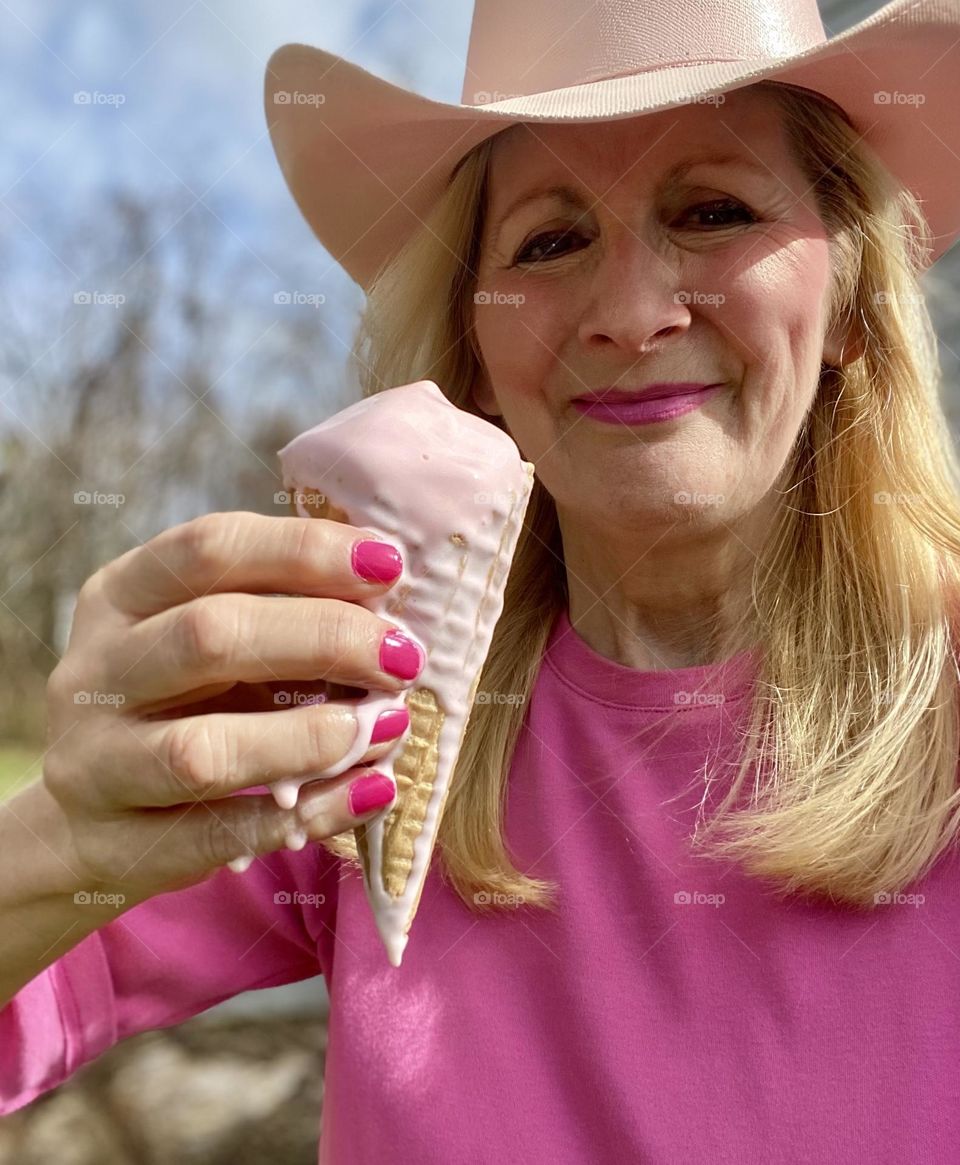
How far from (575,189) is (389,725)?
37.7 inches

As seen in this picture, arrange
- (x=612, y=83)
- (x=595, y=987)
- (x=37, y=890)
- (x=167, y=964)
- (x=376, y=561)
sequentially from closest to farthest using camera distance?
(x=376, y=561), (x=37, y=890), (x=595, y=987), (x=612, y=83), (x=167, y=964)

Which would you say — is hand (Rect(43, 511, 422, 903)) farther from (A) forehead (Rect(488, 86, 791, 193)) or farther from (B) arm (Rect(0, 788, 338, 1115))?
(A) forehead (Rect(488, 86, 791, 193))

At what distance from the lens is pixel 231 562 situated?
→ 3.91 feet

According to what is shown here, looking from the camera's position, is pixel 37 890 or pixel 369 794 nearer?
pixel 369 794

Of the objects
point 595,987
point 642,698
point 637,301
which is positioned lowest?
point 595,987

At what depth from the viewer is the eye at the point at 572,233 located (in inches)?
70.2

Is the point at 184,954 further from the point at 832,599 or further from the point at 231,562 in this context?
the point at 832,599

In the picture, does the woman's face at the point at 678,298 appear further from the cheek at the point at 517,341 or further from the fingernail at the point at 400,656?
the fingernail at the point at 400,656

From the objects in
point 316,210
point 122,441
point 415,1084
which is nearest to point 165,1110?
point 415,1084

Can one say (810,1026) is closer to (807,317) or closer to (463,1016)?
(463,1016)

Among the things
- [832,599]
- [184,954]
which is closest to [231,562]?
[184,954]

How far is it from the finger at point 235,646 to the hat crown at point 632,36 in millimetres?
1135

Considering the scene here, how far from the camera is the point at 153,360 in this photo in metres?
7.93

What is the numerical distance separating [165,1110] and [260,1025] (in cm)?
64
